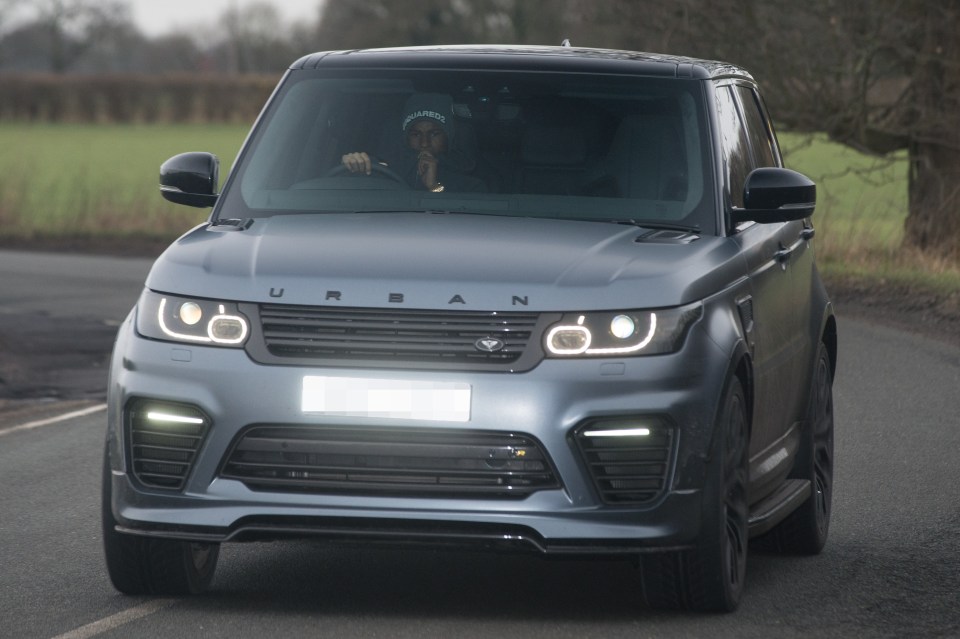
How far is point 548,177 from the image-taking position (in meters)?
6.95

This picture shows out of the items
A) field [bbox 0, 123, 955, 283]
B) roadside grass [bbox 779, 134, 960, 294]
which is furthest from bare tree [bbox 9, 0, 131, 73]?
roadside grass [bbox 779, 134, 960, 294]

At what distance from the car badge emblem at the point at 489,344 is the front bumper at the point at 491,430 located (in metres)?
0.08

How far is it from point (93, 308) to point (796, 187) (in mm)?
13051

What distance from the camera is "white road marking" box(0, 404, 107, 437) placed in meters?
11.5

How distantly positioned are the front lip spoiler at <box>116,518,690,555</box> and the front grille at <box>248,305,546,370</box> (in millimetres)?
465

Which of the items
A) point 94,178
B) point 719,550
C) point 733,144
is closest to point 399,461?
point 719,550

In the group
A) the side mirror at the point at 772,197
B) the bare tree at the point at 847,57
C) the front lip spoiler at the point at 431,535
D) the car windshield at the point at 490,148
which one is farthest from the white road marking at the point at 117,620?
the bare tree at the point at 847,57

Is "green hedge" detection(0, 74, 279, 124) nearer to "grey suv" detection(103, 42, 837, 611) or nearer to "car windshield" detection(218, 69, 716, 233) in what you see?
"car windshield" detection(218, 69, 716, 233)

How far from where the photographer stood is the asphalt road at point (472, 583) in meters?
6.11

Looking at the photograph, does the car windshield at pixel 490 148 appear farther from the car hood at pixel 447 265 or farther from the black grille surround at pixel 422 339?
the black grille surround at pixel 422 339

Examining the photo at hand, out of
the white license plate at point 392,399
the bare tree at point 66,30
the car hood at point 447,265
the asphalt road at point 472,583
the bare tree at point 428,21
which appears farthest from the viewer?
the bare tree at point 66,30

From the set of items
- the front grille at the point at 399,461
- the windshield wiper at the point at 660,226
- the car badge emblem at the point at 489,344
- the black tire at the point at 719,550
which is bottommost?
the black tire at the point at 719,550

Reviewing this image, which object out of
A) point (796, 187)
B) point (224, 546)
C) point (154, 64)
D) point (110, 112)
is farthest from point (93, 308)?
point (154, 64)

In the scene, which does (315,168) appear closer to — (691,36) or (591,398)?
(591,398)
